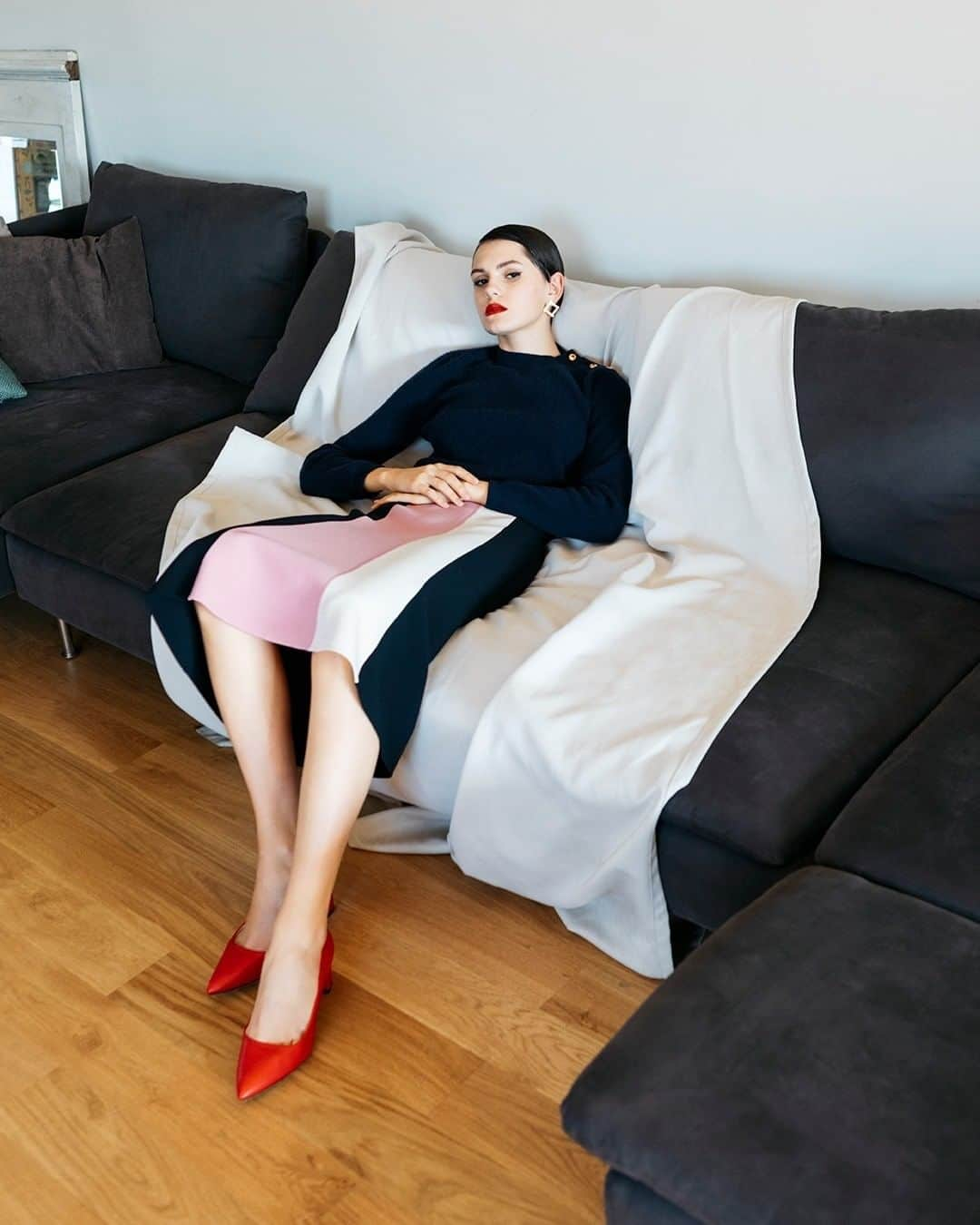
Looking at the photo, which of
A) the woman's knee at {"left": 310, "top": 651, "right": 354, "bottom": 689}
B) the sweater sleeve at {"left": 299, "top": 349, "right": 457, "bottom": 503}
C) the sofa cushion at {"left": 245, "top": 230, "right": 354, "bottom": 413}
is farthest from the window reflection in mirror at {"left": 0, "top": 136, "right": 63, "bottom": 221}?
the woman's knee at {"left": 310, "top": 651, "right": 354, "bottom": 689}

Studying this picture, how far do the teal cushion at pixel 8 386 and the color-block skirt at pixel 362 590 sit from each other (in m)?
1.07

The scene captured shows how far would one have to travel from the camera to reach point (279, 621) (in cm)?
177

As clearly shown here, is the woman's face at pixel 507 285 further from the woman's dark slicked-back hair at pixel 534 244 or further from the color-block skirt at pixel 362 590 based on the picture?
the color-block skirt at pixel 362 590

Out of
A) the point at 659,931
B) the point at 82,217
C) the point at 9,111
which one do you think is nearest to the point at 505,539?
the point at 659,931

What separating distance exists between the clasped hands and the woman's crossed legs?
35 centimetres

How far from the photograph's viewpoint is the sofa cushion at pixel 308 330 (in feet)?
8.39

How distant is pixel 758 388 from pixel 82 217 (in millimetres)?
1928

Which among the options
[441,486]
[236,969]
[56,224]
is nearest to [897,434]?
[441,486]

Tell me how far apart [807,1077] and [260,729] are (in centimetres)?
96

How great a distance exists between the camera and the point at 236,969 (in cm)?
173

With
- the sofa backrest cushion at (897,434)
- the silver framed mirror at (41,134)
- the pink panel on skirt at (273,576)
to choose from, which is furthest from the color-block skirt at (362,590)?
the silver framed mirror at (41,134)

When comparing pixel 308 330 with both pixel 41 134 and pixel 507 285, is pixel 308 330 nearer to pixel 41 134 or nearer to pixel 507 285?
pixel 507 285

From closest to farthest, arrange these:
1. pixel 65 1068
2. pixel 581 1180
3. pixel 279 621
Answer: pixel 581 1180 → pixel 65 1068 → pixel 279 621

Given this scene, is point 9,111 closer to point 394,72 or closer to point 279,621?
point 394,72
